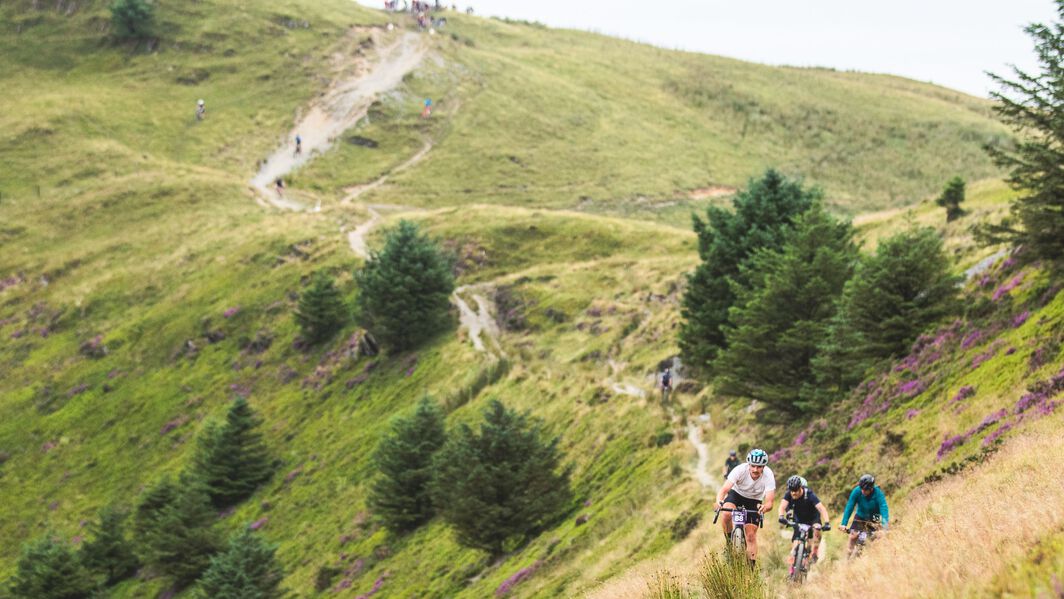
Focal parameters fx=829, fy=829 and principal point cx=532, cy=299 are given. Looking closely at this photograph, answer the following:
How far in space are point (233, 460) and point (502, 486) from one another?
90.2 feet

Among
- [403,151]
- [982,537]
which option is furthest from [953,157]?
[982,537]

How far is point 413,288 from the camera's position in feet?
213

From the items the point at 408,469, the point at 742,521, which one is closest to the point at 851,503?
the point at 742,521

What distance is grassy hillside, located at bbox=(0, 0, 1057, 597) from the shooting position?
4356 cm

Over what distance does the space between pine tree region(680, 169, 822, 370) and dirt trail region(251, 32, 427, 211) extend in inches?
2682

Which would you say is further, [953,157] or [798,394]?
[953,157]

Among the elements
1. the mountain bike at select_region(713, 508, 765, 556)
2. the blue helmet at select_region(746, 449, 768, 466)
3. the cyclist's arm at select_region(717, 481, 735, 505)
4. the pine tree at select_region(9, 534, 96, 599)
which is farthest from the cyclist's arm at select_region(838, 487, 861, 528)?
the pine tree at select_region(9, 534, 96, 599)

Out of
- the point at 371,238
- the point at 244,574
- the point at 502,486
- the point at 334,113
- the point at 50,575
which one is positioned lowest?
the point at 50,575

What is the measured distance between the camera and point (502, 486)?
120 ft

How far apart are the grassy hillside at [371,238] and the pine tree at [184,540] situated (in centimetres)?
389

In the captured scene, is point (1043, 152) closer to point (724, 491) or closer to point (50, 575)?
point (724, 491)

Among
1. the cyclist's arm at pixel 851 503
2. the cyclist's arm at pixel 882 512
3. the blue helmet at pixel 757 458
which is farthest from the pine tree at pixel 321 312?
the cyclist's arm at pixel 882 512

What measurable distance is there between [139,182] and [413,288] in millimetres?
59365

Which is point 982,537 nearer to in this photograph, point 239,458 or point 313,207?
point 239,458
